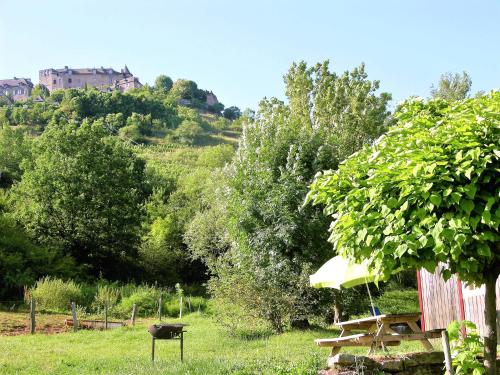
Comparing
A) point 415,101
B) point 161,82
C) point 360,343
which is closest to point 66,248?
point 360,343

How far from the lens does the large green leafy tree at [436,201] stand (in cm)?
588

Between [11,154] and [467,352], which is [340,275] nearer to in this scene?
[467,352]

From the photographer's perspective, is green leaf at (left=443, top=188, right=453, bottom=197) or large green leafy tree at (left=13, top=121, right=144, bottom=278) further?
large green leafy tree at (left=13, top=121, right=144, bottom=278)

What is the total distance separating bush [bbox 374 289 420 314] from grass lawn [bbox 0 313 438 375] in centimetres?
848

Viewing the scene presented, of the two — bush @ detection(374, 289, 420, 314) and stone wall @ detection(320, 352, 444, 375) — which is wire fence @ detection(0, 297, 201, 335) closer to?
bush @ detection(374, 289, 420, 314)

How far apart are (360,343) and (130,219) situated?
30489mm

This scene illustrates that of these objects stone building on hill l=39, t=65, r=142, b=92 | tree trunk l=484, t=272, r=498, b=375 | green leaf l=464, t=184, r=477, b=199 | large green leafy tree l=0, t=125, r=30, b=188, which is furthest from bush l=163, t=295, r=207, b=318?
stone building on hill l=39, t=65, r=142, b=92

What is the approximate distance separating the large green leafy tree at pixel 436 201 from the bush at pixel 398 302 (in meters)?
19.2

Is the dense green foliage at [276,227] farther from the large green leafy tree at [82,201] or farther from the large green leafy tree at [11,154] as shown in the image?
the large green leafy tree at [11,154]

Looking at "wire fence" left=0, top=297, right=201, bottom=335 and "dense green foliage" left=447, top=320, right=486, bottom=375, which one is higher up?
"dense green foliage" left=447, top=320, right=486, bottom=375

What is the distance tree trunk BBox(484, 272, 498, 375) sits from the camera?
21.7 feet

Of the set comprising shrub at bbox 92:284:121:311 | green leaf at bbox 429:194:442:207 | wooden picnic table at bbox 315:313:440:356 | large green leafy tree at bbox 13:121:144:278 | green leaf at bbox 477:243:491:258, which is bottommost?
shrub at bbox 92:284:121:311

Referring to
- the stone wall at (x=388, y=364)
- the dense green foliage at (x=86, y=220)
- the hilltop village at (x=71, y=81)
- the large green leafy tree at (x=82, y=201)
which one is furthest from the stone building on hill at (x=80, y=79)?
the stone wall at (x=388, y=364)

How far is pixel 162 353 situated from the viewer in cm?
1461
